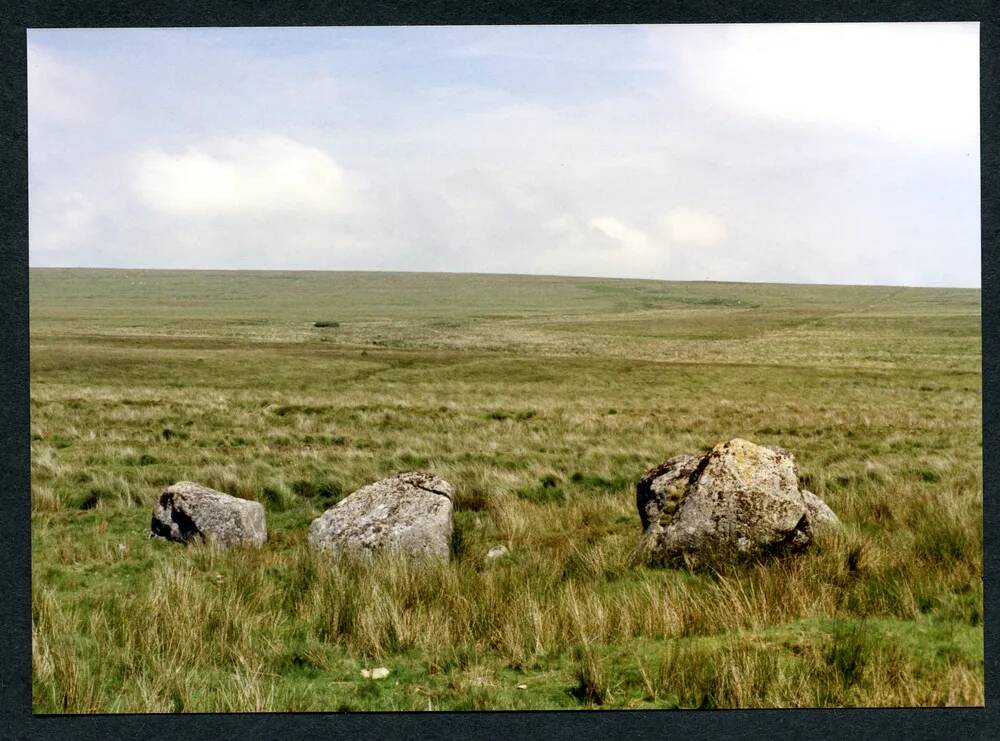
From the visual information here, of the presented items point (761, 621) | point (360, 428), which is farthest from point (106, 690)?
point (360, 428)

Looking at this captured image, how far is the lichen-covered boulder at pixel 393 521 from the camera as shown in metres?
7.86

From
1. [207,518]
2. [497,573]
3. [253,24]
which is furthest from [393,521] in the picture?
[253,24]

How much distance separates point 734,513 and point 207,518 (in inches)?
215

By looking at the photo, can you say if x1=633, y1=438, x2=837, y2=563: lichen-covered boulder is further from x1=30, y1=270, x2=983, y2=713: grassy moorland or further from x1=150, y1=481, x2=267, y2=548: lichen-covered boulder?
x1=150, y1=481, x2=267, y2=548: lichen-covered boulder

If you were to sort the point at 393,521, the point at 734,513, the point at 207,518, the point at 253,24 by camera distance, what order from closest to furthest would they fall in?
1. the point at 253,24
2. the point at 734,513
3. the point at 393,521
4. the point at 207,518

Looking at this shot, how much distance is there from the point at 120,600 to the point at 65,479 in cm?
660

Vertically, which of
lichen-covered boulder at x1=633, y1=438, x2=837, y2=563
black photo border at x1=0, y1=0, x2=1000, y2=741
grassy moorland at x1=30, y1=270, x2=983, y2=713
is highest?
black photo border at x1=0, y1=0, x2=1000, y2=741

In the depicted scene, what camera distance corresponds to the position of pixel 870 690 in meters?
5.14

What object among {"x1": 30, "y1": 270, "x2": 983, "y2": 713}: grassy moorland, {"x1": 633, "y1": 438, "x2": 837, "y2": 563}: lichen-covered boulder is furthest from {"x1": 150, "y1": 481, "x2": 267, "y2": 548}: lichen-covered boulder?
{"x1": 633, "y1": 438, "x2": 837, "y2": 563}: lichen-covered boulder

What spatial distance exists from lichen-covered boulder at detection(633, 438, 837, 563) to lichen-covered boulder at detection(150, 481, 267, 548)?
424 cm

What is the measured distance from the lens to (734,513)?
7.02 metres

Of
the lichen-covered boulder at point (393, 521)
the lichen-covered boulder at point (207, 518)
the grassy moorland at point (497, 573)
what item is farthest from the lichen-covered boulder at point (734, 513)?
the lichen-covered boulder at point (207, 518)

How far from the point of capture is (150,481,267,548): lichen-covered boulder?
28.0 ft

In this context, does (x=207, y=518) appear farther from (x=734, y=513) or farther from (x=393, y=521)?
(x=734, y=513)
